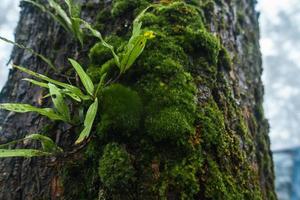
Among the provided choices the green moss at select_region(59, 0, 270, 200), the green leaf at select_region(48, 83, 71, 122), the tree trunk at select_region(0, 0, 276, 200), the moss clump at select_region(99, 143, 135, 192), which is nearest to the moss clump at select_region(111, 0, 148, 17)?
the tree trunk at select_region(0, 0, 276, 200)

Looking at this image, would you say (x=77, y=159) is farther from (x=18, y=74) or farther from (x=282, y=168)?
(x=282, y=168)

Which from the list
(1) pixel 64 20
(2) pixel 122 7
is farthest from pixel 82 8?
(2) pixel 122 7

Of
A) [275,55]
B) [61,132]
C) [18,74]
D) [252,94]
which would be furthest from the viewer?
[275,55]

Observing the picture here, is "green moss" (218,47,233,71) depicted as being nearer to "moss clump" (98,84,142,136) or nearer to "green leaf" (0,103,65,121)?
"moss clump" (98,84,142,136)

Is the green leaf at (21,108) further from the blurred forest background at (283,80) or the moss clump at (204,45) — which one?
the blurred forest background at (283,80)

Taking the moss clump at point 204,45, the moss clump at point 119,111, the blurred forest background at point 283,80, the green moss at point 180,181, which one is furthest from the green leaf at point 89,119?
the blurred forest background at point 283,80

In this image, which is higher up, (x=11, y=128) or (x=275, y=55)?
(x=275, y=55)
